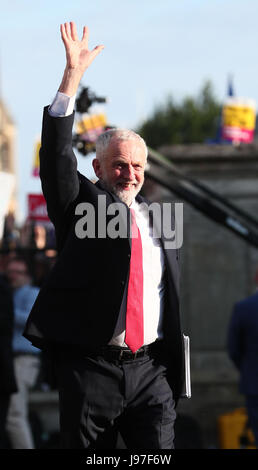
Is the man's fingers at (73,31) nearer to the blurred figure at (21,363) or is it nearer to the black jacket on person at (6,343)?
the black jacket on person at (6,343)

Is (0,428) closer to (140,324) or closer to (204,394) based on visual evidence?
(204,394)

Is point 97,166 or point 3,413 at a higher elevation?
point 97,166

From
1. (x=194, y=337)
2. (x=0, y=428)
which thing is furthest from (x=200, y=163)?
(x=0, y=428)

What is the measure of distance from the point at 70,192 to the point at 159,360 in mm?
843

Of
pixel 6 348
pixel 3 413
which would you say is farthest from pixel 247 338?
pixel 3 413

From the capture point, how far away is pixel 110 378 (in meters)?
4.11

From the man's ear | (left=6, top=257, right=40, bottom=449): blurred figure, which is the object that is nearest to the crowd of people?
(left=6, top=257, right=40, bottom=449): blurred figure

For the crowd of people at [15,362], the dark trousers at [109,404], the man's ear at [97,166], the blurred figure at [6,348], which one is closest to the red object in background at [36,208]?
the crowd of people at [15,362]

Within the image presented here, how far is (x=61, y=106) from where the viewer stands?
4043 millimetres

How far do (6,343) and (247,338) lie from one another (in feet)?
6.62

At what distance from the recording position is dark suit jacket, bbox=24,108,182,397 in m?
4.05

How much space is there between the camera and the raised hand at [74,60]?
406cm

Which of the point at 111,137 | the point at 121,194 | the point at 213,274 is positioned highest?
the point at 111,137

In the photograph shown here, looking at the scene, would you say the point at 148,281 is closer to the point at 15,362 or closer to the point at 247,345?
the point at 247,345
